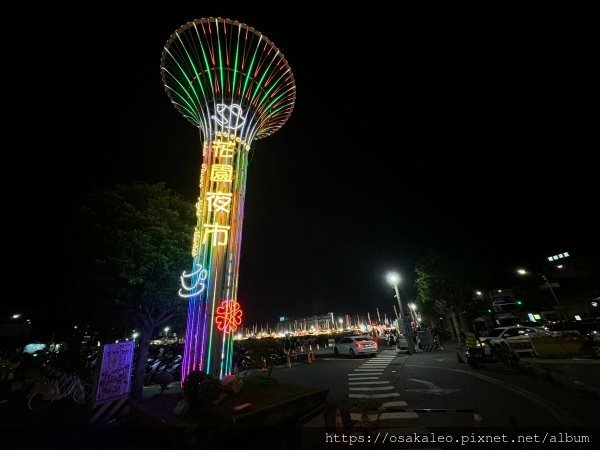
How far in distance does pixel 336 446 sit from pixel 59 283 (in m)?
16.6

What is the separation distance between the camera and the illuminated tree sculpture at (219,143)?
10.7 m

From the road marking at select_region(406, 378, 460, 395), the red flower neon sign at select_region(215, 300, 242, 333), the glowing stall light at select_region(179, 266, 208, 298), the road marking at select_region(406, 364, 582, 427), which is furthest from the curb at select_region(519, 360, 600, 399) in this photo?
the glowing stall light at select_region(179, 266, 208, 298)

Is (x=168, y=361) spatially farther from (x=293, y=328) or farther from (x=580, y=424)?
(x=293, y=328)

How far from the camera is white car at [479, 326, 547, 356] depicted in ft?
52.1

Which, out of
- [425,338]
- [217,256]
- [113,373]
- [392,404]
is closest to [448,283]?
[425,338]

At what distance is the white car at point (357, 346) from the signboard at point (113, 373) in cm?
1723

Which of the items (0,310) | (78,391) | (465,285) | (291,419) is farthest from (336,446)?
(0,310)

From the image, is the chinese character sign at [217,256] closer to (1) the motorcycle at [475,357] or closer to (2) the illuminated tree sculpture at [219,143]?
(2) the illuminated tree sculpture at [219,143]

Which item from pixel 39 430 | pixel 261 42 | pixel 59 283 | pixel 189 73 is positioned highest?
pixel 261 42

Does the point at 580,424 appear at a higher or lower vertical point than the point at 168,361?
lower

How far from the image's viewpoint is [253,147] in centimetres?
1450

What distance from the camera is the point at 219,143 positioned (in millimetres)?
12734

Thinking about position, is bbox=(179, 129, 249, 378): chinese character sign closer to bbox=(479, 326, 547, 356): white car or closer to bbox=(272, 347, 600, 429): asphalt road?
bbox=(272, 347, 600, 429): asphalt road

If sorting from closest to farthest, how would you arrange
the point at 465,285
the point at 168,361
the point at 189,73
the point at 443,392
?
1. the point at 443,392
2. the point at 189,73
3. the point at 168,361
4. the point at 465,285
